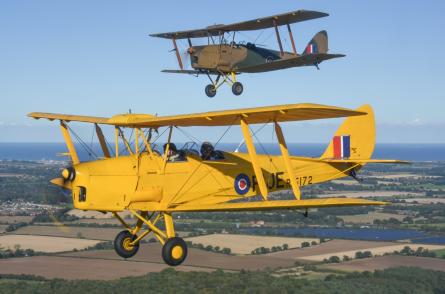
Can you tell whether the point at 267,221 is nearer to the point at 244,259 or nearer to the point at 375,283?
the point at 244,259

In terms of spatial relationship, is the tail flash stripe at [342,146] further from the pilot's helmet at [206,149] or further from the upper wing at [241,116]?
the pilot's helmet at [206,149]

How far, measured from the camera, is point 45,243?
76125 mm

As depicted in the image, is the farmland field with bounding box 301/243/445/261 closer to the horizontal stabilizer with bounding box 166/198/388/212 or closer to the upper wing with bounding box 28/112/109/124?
the upper wing with bounding box 28/112/109/124

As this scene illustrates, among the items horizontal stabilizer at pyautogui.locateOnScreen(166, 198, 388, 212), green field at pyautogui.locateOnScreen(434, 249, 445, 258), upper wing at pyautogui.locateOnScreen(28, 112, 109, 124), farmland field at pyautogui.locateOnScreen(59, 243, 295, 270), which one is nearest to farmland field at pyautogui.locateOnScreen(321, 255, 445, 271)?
green field at pyautogui.locateOnScreen(434, 249, 445, 258)

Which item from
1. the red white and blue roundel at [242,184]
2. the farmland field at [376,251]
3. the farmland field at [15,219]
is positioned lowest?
the farmland field at [376,251]

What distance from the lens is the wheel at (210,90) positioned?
90.5ft

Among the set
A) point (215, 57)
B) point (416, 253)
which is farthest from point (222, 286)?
point (215, 57)

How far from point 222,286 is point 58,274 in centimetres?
1416

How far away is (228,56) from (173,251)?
40.1ft

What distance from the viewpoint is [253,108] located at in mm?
16078

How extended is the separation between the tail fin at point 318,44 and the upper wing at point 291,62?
2241mm

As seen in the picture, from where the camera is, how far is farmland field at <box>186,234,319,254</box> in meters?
77.9

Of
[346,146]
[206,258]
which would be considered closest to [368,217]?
[206,258]

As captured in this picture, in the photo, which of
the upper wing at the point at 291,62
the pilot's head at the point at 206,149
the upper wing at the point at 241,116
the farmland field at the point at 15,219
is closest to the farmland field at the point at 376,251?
the farmland field at the point at 15,219
